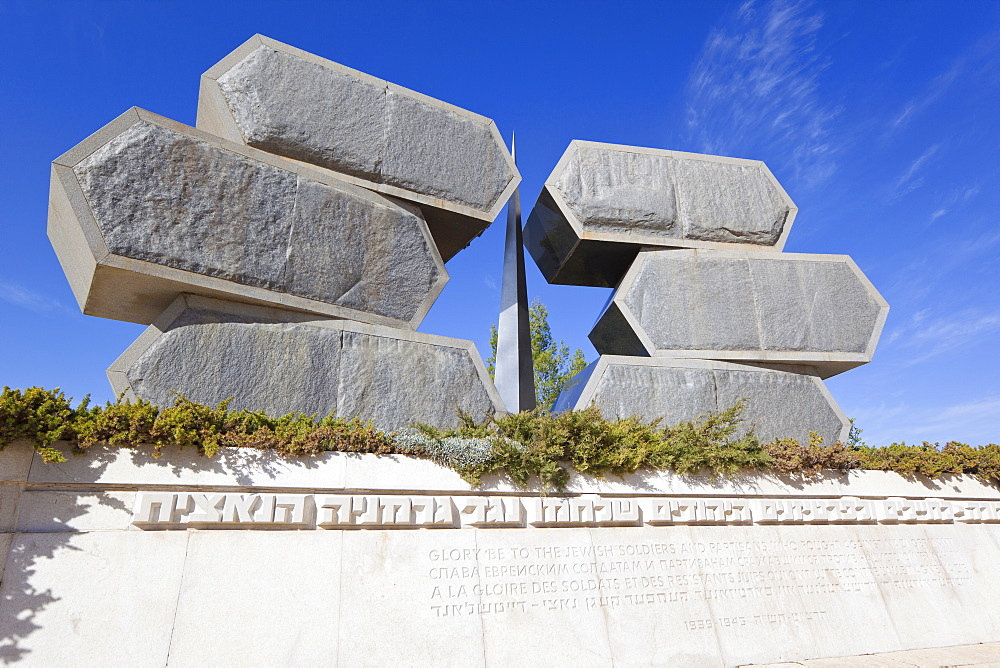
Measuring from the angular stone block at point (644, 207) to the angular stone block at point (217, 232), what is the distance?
119 inches

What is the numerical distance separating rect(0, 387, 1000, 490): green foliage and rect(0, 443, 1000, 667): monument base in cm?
15

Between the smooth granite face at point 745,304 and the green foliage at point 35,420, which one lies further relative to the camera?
the smooth granite face at point 745,304

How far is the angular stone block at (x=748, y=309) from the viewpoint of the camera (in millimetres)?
9766

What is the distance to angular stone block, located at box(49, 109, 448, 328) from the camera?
21.3 feet

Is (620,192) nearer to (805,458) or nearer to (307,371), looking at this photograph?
(805,458)

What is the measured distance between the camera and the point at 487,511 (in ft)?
19.0

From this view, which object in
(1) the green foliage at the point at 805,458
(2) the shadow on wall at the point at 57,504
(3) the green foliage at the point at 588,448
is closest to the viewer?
(2) the shadow on wall at the point at 57,504

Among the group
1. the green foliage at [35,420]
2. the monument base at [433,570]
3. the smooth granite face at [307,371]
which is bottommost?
the monument base at [433,570]

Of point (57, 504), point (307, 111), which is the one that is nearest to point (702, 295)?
point (307, 111)

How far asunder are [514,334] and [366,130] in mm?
4049

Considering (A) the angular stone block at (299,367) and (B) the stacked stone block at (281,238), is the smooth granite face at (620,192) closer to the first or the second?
(B) the stacked stone block at (281,238)

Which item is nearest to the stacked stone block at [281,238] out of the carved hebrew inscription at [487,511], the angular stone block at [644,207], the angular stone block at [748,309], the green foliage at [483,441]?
the green foliage at [483,441]

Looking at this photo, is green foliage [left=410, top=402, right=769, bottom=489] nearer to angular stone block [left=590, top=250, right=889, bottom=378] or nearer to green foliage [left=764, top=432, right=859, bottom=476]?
green foliage [left=764, top=432, right=859, bottom=476]

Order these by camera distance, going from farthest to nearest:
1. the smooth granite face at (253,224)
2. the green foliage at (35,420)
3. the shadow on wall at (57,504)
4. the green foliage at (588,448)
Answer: the smooth granite face at (253,224)
the green foliage at (588,448)
the green foliage at (35,420)
the shadow on wall at (57,504)
